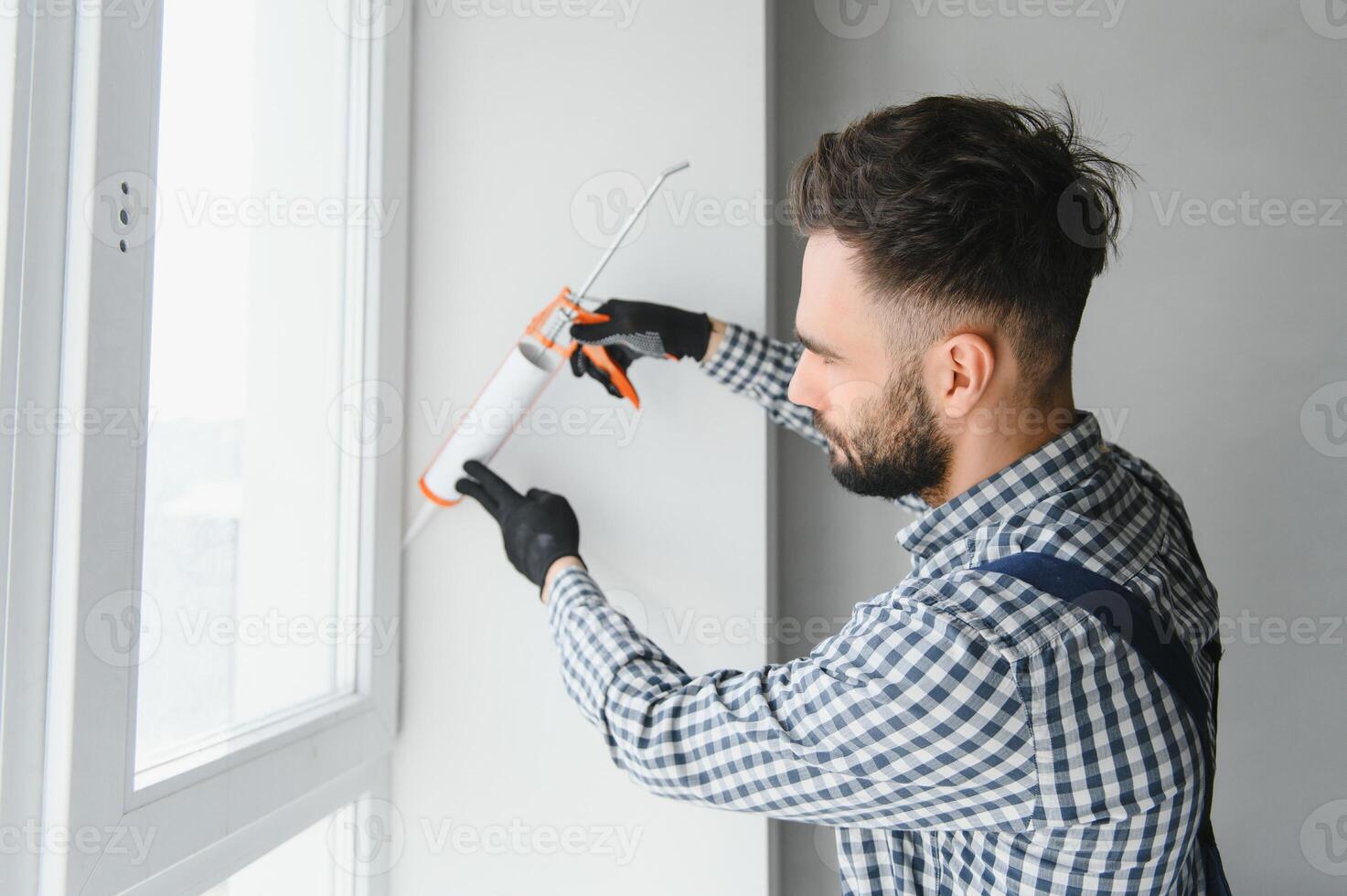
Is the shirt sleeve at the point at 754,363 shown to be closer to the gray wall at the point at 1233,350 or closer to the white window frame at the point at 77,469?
the gray wall at the point at 1233,350

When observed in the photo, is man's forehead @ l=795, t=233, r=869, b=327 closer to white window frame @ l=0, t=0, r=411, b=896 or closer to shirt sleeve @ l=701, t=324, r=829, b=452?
shirt sleeve @ l=701, t=324, r=829, b=452

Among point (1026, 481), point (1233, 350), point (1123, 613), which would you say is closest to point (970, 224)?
point (1026, 481)

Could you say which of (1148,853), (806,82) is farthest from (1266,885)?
(806,82)

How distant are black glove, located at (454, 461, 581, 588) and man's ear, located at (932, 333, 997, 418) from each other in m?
0.43

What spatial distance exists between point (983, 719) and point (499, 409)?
2.11 feet

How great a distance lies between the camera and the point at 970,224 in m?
0.83

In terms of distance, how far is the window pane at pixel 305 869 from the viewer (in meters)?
1.01

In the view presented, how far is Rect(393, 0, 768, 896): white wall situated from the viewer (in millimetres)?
1198

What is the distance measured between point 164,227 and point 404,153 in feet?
1.58

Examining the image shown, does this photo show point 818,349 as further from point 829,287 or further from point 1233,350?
point 1233,350

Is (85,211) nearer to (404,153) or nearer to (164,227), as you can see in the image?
(164,227)

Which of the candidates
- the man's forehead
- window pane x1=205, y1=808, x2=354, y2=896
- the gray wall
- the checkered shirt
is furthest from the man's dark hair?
window pane x1=205, y1=808, x2=354, y2=896

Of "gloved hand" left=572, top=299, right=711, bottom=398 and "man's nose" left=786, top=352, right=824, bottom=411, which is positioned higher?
"gloved hand" left=572, top=299, right=711, bottom=398

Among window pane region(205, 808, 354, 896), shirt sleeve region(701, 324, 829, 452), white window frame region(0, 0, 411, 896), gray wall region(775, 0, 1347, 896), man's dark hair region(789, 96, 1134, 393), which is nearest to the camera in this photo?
white window frame region(0, 0, 411, 896)
